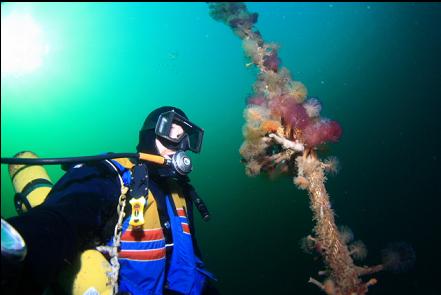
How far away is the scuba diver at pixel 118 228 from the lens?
4.17ft

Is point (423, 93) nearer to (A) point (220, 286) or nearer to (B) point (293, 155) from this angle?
(A) point (220, 286)

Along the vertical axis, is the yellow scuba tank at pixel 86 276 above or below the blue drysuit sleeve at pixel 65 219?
below

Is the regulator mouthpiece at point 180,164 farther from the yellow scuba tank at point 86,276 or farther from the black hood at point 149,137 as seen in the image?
the yellow scuba tank at point 86,276

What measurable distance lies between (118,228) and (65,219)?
2.28 feet

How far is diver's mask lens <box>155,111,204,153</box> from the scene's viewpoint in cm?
326

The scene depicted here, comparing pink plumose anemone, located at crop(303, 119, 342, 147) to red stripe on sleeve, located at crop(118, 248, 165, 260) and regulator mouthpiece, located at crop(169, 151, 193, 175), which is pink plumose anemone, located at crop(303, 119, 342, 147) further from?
red stripe on sleeve, located at crop(118, 248, 165, 260)

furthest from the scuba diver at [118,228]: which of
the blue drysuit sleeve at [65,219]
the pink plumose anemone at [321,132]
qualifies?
the pink plumose anemone at [321,132]

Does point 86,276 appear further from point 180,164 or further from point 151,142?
point 151,142

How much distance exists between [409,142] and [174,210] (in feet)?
78.4

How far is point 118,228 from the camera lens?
213cm

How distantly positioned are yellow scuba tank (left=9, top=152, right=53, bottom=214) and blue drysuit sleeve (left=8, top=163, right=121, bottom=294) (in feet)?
2.74

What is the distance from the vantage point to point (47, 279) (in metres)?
1.25

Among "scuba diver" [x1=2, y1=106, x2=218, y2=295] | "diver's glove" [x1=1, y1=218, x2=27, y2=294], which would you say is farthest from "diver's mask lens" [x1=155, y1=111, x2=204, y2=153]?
"diver's glove" [x1=1, y1=218, x2=27, y2=294]

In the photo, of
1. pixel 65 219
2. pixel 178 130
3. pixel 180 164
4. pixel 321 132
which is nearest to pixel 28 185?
pixel 180 164
